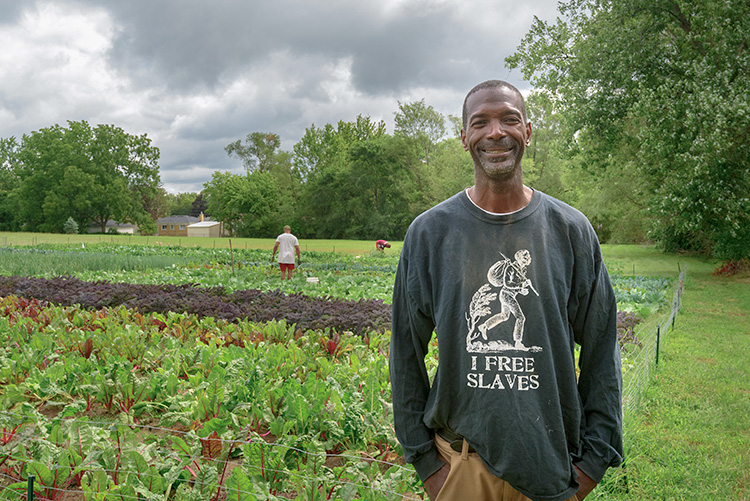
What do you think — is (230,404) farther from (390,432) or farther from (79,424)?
(390,432)

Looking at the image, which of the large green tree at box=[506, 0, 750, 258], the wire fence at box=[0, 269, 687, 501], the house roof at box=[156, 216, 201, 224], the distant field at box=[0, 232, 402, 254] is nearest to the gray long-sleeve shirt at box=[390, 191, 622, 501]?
the wire fence at box=[0, 269, 687, 501]

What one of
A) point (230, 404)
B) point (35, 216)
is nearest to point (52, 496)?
point (230, 404)

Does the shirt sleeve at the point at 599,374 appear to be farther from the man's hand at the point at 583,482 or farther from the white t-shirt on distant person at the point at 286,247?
the white t-shirt on distant person at the point at 286,247

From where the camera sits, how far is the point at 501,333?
173cm

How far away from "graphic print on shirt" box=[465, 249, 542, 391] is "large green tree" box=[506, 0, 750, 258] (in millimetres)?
15036

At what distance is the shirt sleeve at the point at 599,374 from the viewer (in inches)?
72.7

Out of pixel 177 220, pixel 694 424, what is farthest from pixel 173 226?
pixel 694 424

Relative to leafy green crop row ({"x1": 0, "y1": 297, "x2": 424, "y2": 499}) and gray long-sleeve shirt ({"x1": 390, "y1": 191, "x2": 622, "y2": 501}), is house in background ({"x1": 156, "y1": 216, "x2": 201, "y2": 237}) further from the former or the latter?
gray long-sleeve shirt ({"x1": 390, "y1": 191, "x2": 622, "y2": 501})

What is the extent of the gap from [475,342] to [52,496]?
295 cm

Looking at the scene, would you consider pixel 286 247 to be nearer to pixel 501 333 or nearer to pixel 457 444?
pixel 457 444

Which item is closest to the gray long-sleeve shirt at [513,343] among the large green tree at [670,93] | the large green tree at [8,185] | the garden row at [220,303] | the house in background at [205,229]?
the garden row at [220,303]

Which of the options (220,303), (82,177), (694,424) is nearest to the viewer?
(694,424)

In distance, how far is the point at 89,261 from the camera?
62.8 ft

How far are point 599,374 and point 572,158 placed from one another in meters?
26.9
